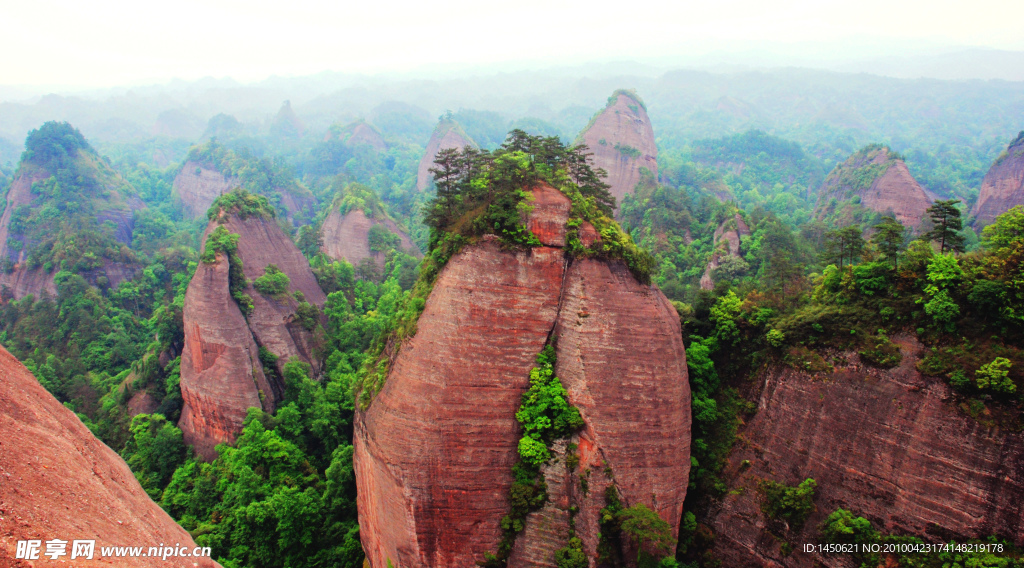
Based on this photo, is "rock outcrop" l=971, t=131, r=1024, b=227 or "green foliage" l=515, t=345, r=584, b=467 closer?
"green foliage" l=515, t=345, r=584, b=467

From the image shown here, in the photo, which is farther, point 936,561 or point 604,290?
point 604,290

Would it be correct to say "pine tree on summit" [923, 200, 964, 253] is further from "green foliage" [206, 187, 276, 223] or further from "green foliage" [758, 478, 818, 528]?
"green foliage" [206, 187, 276, 223]

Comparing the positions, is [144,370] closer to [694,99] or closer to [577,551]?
[577,551]

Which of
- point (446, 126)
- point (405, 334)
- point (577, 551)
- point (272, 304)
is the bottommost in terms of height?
point (577, 551)

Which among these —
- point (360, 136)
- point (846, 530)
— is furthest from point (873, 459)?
point (360, 136)

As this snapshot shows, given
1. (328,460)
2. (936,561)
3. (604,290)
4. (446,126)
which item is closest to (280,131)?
(446,126)

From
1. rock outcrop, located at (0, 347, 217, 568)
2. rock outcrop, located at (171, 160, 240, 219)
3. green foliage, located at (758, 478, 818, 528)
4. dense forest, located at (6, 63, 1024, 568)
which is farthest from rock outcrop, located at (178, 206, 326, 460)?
rock outcrop, located at (171, 160, 240, 219)

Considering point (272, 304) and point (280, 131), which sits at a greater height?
point (280, 131)
